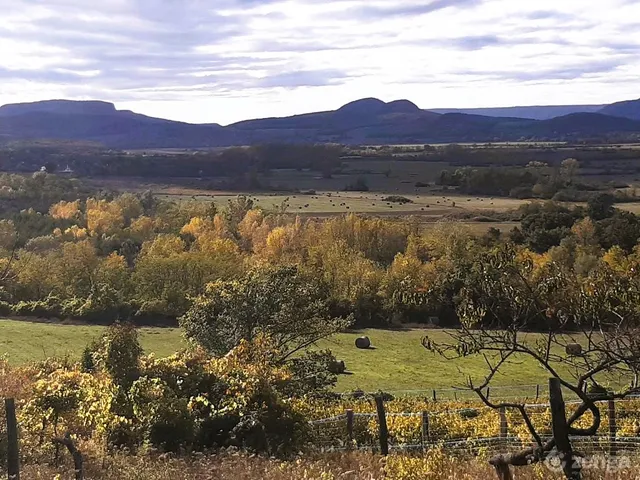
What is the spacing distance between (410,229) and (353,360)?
101ft

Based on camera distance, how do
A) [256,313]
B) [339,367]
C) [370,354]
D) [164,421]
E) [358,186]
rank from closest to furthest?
[164,421], [256,313], [339,367], [370,354], [358,186]

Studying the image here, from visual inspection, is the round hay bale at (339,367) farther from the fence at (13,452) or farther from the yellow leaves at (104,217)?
the yellow leaves at (104,217)

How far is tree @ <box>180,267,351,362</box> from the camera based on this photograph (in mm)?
28094

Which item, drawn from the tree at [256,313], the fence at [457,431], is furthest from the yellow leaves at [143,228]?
the fence at [457,431]

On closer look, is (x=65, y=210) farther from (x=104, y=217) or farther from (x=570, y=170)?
(x=570, y=170)

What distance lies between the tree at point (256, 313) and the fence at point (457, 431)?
11.3 m

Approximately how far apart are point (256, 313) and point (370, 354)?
56.9 feet

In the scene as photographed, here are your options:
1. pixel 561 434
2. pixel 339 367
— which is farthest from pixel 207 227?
pixel 561 434

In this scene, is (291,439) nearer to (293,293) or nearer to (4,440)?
(4,440)

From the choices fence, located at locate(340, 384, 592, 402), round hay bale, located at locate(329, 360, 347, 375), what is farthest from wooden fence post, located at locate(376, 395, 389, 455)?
round hay bale, located at locate(329, 360, 347, 375)

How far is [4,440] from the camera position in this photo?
11.0 meters

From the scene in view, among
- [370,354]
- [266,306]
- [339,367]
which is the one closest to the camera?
[266,306]

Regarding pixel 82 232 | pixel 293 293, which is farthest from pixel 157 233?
pixel 293 293

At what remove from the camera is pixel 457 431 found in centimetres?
1580
